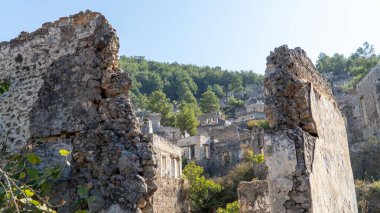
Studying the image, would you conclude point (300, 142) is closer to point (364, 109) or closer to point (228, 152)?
point (364, 109)

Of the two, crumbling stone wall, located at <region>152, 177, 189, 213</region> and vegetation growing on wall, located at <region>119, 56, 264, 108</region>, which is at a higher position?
vegetation growing on wall, located at <region>119, 56, 264, 108</region>

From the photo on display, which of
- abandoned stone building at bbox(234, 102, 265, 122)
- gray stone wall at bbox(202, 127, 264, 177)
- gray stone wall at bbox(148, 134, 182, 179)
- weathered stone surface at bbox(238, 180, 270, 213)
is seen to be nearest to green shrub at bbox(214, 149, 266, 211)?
gray stone wall at bbox(148, 134, 182, 179)

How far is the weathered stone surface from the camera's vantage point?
45.1 feet

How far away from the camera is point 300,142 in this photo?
6344mm

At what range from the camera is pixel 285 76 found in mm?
6941

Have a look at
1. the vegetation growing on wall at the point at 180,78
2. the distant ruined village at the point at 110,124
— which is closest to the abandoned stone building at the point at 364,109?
the distant ruined village at the point at 110,124

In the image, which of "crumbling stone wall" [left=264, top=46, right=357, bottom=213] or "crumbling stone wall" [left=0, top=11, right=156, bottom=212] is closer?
"crumbling stone wall" [left=0, top=11, right=156, bottom=212]

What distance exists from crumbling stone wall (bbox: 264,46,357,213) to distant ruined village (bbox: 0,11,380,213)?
0.01 m

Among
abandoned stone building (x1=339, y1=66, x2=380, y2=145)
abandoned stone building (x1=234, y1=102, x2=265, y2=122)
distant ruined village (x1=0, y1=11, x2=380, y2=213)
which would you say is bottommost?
distant ruined village (x1=0, y1=11, x2=380, y2=213)

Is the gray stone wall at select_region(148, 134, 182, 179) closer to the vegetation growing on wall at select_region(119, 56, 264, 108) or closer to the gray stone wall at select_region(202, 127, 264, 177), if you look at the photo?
the gray stone wall at select_region(202, 127, 264, 177)

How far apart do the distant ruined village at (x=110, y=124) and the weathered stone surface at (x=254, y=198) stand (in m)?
5.02

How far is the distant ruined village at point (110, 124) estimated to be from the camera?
6070 mm

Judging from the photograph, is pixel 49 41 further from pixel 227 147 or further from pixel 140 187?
pixel 227 147

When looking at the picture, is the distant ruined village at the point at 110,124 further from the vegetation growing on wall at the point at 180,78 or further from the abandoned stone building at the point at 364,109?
the vegetation growing on wall at the point at 180,78
